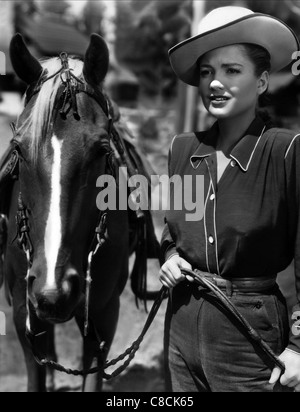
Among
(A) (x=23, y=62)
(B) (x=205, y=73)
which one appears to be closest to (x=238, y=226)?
(B) (x=205, y=73)

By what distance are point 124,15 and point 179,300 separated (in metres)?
23.1

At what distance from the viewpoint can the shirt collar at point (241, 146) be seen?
1999 millimetres

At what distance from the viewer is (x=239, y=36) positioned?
200 centimetres

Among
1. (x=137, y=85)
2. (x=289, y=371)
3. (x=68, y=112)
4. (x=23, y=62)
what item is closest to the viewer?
(x=289, y=371)

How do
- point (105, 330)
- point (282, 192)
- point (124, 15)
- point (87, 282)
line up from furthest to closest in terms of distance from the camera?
point (124, 15)
point (105, 330)
point (87, 282)
point (282, 192)

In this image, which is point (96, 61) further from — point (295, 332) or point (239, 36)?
point (295, 332)

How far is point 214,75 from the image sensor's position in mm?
2047

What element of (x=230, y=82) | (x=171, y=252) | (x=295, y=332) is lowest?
(x=295, y=332)

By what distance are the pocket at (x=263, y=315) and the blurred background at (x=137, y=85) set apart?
3.05 ft

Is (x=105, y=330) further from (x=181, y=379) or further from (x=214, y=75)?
(x=214, y=75)

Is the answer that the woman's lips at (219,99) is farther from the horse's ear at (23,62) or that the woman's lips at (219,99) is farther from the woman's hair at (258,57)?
the horse's ear at (23,62)

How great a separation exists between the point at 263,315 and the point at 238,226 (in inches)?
13.0

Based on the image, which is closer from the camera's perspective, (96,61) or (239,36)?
(239,36)

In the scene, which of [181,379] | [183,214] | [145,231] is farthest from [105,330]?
[183,214]
